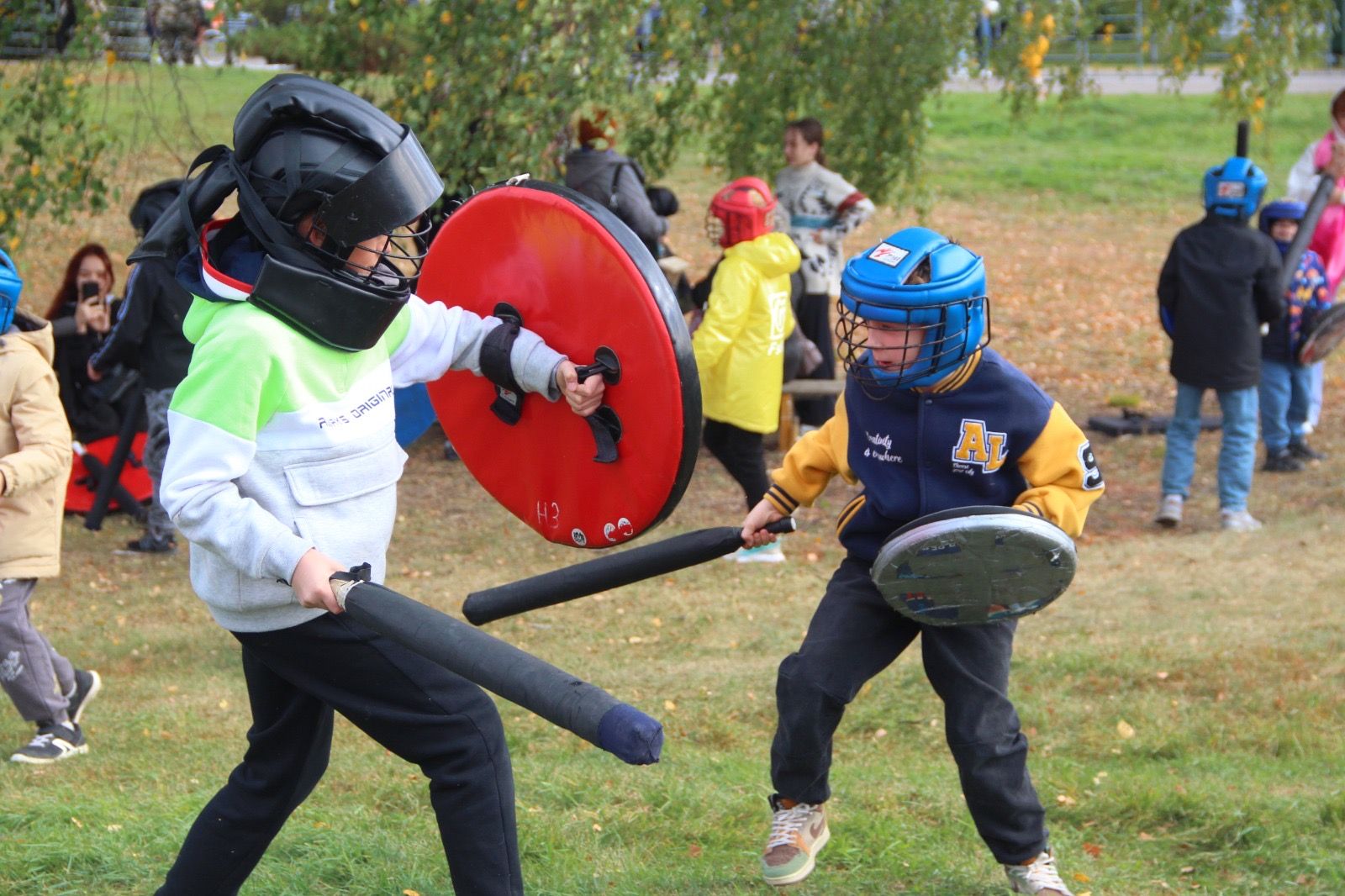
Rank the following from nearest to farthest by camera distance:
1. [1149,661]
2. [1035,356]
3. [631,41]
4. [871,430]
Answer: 1. [871,430]
2. [1149,661]
3. [631,41]
4. [1035,356]

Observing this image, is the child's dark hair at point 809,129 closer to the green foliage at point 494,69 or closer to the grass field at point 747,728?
the green foliage at point 494,69

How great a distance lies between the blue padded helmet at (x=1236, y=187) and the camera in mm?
8109

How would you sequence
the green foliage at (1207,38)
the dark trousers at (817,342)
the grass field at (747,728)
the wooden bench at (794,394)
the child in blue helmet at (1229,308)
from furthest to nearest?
the green foliage at (1207,38), the dark trousers at (817,342), the wooden bench at (794,394), the child in blue helmet at (1229,308), the grass field at (747,728)

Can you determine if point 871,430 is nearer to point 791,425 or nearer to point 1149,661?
point 1149,661

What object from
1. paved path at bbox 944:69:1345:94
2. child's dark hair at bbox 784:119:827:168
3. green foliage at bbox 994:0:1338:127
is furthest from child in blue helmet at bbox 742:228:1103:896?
paved path at bbox 944:69:1345:94

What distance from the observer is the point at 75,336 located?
28.1 ft

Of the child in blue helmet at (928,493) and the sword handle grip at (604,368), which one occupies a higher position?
the sword handle grip at (604,368)

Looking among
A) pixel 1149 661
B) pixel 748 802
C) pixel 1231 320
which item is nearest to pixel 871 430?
pixel 748 802

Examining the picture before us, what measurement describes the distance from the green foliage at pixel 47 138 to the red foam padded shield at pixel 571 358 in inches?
195

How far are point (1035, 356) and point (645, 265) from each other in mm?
10738

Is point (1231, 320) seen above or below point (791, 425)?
above

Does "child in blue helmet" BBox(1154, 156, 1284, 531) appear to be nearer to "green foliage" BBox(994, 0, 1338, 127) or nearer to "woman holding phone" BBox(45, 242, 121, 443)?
"green foliage" BBox(994, 0, 1338, 127)

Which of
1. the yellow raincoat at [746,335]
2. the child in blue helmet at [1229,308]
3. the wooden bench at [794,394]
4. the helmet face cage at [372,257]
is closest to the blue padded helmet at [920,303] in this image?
the helmet face cage at [372,257]

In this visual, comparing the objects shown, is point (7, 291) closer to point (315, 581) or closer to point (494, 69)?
point (315, 581)
